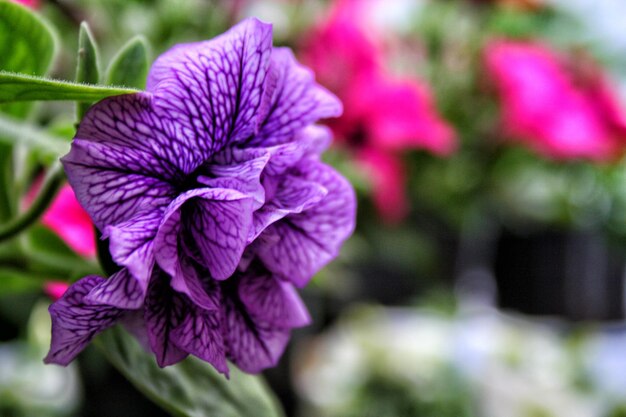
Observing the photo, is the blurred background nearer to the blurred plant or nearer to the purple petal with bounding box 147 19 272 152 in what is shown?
the blurred plant

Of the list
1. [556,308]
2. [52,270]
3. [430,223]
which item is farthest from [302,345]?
[52,270]

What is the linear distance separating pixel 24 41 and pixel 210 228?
2.2 inches

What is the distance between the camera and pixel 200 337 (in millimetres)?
113

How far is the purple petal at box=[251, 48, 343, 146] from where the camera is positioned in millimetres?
129

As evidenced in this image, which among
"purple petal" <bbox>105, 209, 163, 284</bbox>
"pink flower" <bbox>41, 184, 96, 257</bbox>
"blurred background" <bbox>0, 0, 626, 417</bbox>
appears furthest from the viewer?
"blurred background" <bbox>0, 0, 626, 417</bbox>

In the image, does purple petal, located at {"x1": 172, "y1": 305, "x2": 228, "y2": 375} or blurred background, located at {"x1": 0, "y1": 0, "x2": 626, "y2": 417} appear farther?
blurred background, located at {"x1": 0, "y1": 0, "x2": 626, "y2": 417}

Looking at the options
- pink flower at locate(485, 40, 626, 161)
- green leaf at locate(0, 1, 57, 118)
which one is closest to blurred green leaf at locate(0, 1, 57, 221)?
green leaf at locate(0, 1, 57, 118)

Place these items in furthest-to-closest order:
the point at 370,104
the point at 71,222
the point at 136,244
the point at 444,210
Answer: the point at 444,210 → the point at 370,104 → the point at 71,222 → the point at 136,244

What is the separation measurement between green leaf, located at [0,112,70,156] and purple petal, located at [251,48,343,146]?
0.04 metres

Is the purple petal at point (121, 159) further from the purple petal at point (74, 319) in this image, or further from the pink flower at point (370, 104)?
the pink flower at point (370, 104)

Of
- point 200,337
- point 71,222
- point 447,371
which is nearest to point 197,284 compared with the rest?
point 200,337

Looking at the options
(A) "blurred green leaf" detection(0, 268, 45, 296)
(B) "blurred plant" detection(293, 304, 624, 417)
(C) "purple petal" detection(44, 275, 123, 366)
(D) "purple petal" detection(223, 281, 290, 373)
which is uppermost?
(C) "purple petal" detection(44, 275, 123, 366)

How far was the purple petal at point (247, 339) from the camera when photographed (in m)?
0.13

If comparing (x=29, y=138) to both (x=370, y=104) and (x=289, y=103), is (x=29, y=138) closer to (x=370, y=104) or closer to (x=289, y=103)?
(x=289, y=103)
